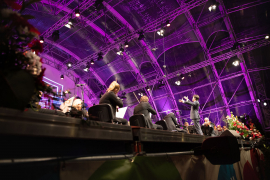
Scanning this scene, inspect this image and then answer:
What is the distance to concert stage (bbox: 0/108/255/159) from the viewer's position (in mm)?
907

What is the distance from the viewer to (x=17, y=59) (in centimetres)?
98

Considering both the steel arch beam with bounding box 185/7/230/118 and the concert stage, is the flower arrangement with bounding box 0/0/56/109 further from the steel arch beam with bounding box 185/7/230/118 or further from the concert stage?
the steel arch beam with bounding box 185/7/230/118

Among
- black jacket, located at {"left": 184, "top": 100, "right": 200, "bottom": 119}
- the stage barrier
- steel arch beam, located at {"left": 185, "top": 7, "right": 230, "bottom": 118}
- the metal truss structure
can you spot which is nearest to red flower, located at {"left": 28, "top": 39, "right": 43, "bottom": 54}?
the stage barrier

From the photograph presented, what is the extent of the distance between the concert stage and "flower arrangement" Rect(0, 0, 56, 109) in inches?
3.2

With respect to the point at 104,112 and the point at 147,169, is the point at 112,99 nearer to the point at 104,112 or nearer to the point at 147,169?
the point at 104,112

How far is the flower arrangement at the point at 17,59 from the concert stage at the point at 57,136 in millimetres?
82

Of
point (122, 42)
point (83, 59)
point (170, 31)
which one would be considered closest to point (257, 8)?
point (170, 31)

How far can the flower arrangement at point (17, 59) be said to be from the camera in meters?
0.89

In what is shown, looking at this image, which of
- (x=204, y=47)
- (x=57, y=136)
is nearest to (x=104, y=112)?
(x=57, y=136)

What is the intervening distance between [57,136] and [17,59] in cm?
45

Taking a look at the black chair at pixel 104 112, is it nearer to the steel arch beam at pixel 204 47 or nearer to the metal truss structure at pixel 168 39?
the metal truss structure at pixel 168 39

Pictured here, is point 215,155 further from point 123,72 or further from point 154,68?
point 123,72

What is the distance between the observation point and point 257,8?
939 centimetres

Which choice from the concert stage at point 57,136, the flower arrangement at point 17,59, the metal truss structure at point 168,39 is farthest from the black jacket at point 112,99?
the metal truss structure at point 168,39
